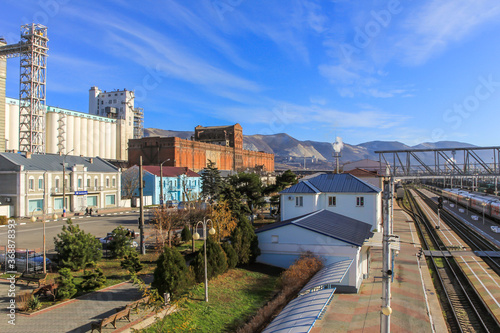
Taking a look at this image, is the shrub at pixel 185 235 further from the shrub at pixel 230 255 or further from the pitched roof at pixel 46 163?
the pitched roof at pixel 46 163

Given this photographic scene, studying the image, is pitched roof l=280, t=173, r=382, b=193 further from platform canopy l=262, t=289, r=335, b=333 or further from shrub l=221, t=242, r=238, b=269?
platform canopy l=262, t=289, r=335, b=333

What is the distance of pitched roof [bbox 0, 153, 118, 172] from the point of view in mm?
38875

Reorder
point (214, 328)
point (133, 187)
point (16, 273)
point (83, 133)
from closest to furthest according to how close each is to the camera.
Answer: point (214, 328)
point (16, 273)
point (133, 187)
point (83, 133)

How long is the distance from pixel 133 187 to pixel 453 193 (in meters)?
61.4

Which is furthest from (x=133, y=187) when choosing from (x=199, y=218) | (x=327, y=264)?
(x=327, y=264)

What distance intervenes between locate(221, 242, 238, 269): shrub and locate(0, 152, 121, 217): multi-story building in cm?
2070

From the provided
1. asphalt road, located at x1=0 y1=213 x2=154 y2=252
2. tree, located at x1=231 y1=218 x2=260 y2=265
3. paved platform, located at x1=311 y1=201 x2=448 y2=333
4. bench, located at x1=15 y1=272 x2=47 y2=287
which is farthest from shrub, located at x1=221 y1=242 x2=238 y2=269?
asphalt road, located at x1=0 y1=213 x2=154 y2=252

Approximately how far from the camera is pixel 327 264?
1986 centimetres

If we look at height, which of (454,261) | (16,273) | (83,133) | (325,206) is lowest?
(454,261)

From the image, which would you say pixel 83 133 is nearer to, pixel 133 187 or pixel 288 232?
pixel 133 187

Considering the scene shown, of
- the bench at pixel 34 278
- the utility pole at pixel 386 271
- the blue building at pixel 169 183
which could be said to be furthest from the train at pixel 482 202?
the bench at pixel 34 278

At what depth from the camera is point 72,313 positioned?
44.0 feet

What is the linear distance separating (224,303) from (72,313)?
607 centimetres

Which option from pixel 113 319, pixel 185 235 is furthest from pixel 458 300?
pixel 185 235
